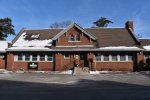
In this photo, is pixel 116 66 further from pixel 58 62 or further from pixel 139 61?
pixel 58 62

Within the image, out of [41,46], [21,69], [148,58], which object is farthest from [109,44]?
[21,69]

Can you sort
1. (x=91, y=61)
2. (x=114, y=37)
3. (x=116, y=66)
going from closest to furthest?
(x=91, y=61)
(x=116, y=66)
(x=114, y=37)

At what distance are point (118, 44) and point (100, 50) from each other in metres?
3.01

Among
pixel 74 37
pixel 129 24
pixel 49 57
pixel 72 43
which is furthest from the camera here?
pixel 129 24

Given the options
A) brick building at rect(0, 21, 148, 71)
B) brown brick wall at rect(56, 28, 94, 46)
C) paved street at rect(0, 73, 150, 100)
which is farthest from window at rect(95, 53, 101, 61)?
paved street at rect(0, 73, 150, 100)

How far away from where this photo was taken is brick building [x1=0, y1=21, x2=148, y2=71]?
4131 centimetres

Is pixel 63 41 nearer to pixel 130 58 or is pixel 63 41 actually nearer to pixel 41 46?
pixel 41 46

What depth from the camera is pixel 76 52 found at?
4194 cm

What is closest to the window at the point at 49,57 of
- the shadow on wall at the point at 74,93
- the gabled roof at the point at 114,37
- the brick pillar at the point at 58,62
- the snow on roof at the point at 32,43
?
the brick pillar at the point at 58,62

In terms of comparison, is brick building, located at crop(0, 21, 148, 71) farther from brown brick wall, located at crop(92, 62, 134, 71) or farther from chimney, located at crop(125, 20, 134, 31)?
chimney, located at crop(125, 20, 134, 31)

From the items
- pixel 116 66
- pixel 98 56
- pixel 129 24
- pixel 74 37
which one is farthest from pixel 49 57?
pixel 129 24

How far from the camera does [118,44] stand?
42.2m

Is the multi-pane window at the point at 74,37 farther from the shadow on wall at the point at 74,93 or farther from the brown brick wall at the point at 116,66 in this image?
the shadow on wall at the point at 74,93

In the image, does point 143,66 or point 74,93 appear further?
point 143,66
